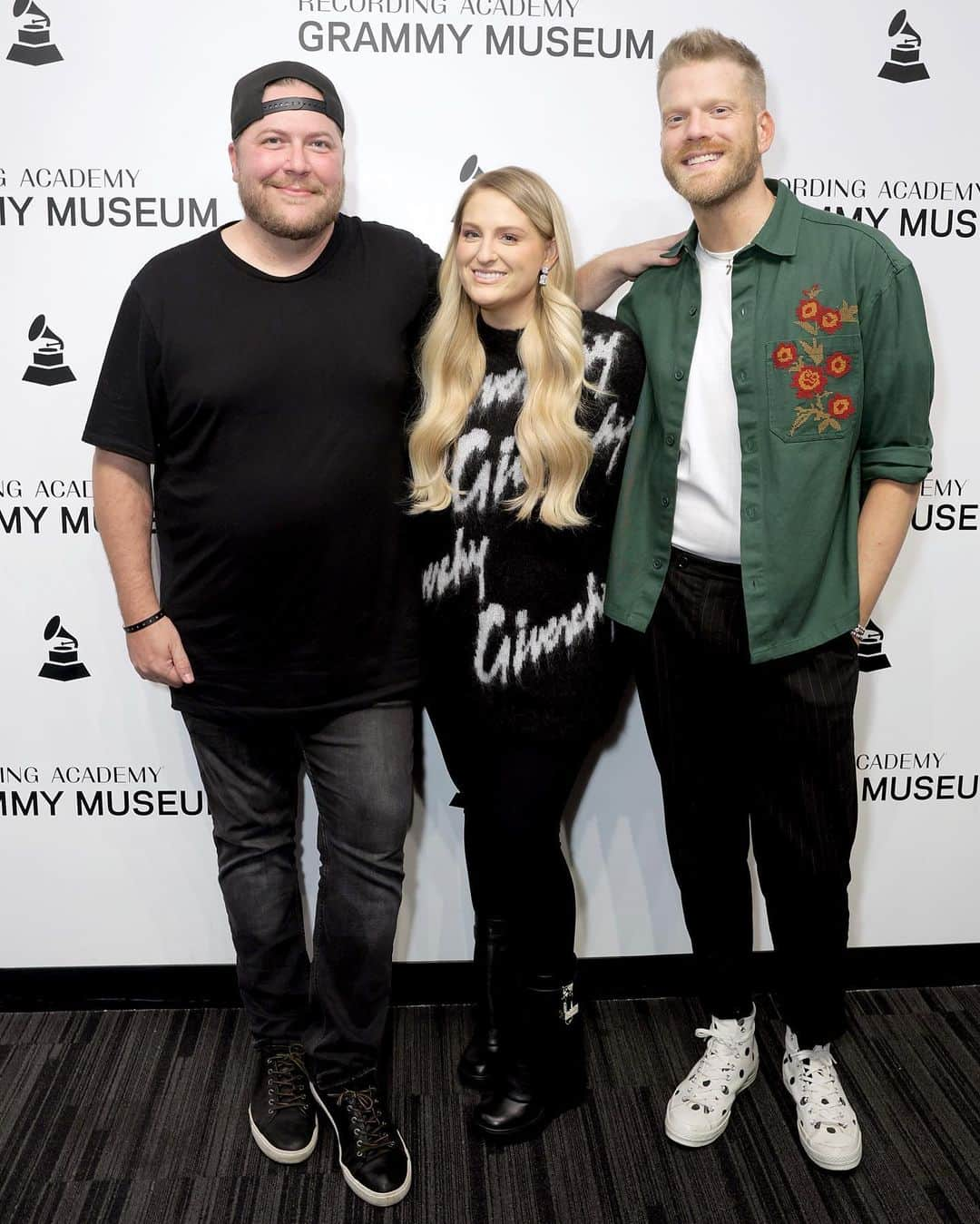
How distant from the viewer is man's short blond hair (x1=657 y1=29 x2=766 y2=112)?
1.78m

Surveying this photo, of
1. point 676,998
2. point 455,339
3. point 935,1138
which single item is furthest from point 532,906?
point 455,339

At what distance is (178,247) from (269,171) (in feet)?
0.72

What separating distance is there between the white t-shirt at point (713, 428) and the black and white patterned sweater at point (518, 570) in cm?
11

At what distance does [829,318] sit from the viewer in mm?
1813

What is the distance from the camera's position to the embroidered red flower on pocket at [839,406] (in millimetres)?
1831

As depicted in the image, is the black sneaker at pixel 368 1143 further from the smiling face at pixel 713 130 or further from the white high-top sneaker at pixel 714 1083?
the smiling face at pixel 713 130

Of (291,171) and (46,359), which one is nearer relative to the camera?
(291,171)

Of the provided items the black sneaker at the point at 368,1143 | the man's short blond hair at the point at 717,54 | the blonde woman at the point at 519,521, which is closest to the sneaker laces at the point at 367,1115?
the black sneaker at the point at 368,1143

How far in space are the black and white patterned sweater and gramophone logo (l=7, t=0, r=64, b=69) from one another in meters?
1.00

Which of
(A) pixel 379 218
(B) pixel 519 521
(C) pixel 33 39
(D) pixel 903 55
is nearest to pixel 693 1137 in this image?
(B) pixel 519 521

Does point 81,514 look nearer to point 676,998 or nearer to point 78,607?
point 78,607

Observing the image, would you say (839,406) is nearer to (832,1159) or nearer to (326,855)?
(326,855)

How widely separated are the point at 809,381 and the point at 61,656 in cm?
157

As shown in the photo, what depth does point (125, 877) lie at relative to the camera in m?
2.47
